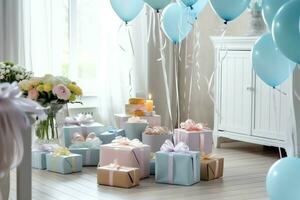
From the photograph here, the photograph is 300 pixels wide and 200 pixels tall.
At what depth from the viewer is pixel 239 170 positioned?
4367 millimetres

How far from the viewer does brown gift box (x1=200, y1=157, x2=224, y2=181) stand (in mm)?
4008

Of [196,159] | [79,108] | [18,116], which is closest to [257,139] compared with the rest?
[196,159]

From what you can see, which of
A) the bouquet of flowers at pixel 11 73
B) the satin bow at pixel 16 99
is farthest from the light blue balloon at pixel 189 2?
the satin bow at pixel 16 99

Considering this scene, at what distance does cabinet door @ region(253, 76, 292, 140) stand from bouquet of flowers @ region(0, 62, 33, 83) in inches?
71.7

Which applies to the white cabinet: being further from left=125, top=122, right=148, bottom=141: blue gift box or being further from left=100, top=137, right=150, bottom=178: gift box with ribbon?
left=100, top=137, right=150, bottom=178: gift box with ribbon

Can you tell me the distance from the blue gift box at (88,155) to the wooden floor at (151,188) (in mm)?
113

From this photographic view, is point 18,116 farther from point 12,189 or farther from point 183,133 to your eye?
point 183,133

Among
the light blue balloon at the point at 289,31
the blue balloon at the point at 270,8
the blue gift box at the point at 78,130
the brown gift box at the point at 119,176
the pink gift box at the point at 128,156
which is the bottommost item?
the brown gift box at the point at 119,176

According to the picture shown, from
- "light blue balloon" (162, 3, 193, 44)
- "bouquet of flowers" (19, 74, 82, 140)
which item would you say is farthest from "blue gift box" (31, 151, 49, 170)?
"light blue balloon" (162, 3, 193, 44)

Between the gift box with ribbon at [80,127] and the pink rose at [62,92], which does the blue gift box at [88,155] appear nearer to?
the gift box with ribbon at [80,127]

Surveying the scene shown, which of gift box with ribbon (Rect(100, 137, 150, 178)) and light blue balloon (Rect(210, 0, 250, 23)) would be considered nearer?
light blue balloon (Rect(210, 0, 250, 23))

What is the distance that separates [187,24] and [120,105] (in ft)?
5.36

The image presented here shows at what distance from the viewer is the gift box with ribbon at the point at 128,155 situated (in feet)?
13.1

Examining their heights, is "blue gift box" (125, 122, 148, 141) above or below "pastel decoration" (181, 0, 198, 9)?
below
